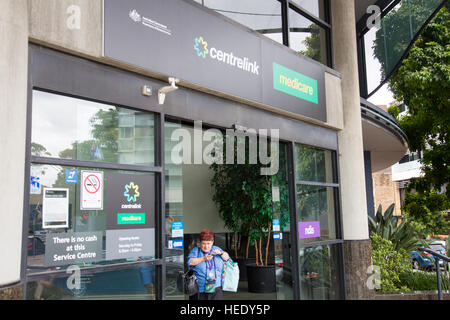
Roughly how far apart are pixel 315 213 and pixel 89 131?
4.46 m

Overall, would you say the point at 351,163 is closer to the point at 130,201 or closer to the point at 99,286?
the point at 130,201

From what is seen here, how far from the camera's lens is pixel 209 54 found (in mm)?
5805

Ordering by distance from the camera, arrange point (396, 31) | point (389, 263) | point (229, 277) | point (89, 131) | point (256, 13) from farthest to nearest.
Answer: point (396, 31), point (389, 263), point (256, 13), point (229, 277), point (89, 131)

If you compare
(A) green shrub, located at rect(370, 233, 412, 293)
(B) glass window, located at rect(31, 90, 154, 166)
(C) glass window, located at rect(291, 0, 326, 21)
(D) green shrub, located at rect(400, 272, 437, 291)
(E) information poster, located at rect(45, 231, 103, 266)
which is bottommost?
(D) green shrub, located at rect(400, 272, 437, 291)

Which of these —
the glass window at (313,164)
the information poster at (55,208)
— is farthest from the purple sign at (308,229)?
the information poster at (55,208)

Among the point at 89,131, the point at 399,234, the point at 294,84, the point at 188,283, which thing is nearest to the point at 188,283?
the point at 188,283

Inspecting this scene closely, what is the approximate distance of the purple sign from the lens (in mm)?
7285

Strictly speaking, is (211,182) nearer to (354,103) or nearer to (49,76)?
(354,103)

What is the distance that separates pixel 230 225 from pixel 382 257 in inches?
138

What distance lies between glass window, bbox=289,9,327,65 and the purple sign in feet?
9.69

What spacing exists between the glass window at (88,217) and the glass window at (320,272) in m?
3.25

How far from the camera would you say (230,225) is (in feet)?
35.8

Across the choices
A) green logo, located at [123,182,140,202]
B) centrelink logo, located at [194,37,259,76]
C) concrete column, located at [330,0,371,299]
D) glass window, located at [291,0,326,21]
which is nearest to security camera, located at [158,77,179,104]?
centrelink logo, located at [194,37,259,76]

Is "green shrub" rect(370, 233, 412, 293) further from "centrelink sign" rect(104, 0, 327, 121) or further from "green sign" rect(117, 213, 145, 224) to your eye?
"green sign" rect(117, 213, 145, 224)
